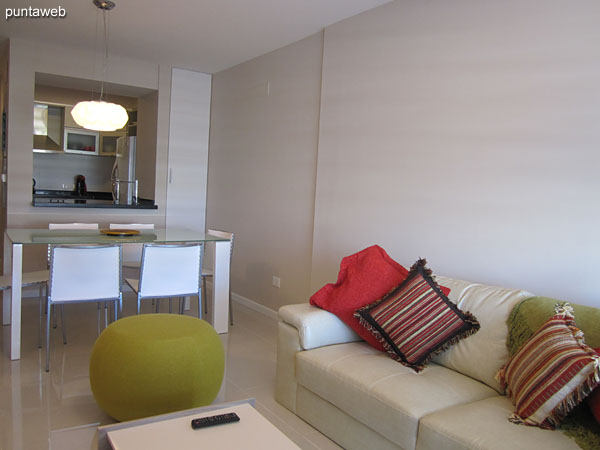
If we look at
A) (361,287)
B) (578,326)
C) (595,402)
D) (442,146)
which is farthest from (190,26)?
(595,402)

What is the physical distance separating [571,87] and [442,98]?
806 mm

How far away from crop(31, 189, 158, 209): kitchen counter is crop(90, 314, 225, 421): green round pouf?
10.2 ft

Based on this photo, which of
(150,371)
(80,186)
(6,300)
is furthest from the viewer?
(80,186)

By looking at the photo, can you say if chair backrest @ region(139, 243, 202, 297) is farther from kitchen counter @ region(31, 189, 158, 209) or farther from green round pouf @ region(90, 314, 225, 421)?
kitchen counter @ region(31, 189, 158, 209)

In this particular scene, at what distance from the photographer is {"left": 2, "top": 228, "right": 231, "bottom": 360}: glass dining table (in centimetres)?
332

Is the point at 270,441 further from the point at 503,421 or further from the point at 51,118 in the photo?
the point at 51,118

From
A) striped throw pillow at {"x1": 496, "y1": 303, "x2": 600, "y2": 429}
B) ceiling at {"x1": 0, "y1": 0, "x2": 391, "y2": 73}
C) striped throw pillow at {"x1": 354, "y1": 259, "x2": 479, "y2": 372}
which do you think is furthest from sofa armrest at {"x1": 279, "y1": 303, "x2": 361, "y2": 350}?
ceiling at {"x1": 0, "y1": 0, "x2": 391, "y2": 73}

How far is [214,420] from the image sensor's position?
5.85ft

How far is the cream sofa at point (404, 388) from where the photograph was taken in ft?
5.95

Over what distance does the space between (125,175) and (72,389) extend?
4.16 metres

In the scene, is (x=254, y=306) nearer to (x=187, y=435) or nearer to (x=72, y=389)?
(x=72, y=389)

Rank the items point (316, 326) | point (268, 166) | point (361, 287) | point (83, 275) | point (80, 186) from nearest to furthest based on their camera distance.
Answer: point (316, 326), point (361, 287), point (83, 275), point (268, 166), point (80, 186)

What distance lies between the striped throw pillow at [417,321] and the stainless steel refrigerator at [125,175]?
441cm

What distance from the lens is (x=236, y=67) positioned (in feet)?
18.1
